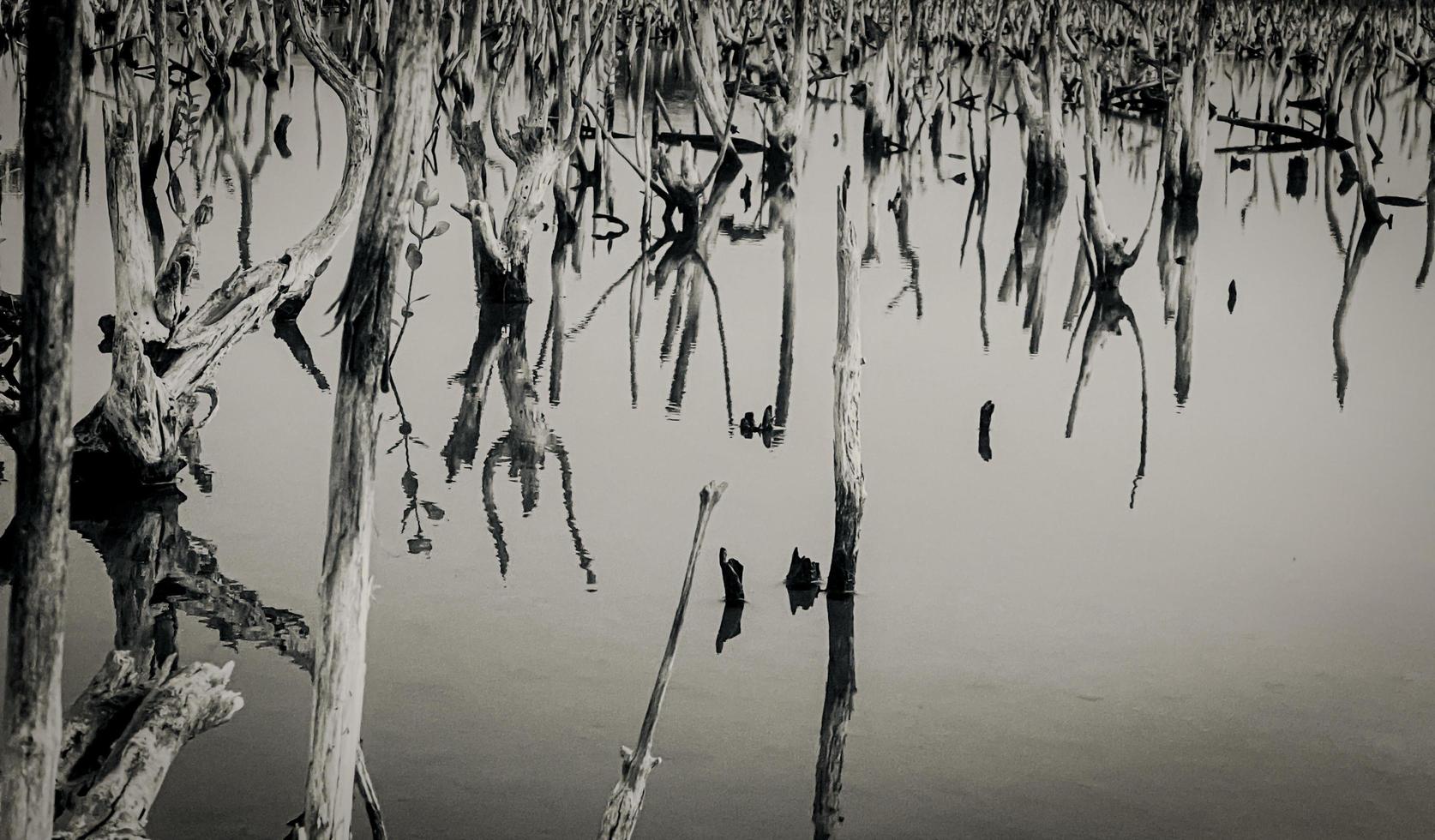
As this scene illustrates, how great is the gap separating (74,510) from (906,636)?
3564mm

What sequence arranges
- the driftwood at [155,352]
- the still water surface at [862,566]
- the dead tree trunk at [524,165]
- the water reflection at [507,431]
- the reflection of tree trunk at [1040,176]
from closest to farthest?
the still water surface at [862,566], the driftwood at [155,352], the water reflection at [507,431], the dead tree trunk at [524,165], the reflection of tree trunk at [1040,176]

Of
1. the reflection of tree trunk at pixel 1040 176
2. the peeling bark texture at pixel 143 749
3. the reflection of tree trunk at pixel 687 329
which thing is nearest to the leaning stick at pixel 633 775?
the peeling bark texture at pixel 143 749

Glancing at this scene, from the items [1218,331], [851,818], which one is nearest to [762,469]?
[851,818]

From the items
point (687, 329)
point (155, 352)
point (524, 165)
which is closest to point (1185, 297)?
point (687, 329)

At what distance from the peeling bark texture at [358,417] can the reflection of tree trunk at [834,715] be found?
1.72m

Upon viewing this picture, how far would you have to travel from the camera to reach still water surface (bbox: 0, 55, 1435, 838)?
15.8 feet

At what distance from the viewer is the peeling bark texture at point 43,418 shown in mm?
2436

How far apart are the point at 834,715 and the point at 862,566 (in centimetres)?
151

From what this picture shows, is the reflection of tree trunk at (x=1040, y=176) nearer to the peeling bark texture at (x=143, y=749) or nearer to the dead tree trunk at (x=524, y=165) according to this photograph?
the dead tree trunk at (x=524, y=165)

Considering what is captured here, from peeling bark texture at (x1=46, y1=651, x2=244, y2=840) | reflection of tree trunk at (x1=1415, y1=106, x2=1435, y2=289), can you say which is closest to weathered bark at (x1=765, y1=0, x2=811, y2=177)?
reflection of tree trunk at (x1=1415, y1=106, x2=1435, y2=289)

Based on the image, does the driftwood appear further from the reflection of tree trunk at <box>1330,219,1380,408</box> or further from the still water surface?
the reflection of tree trunk at <box>1330,219,1380,408</box>

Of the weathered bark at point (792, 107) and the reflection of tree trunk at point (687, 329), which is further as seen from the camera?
the weathered bark at point (792, 107)

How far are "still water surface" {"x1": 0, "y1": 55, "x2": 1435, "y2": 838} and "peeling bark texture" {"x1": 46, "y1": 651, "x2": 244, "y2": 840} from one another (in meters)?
0.52

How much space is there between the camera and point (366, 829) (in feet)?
14.2
